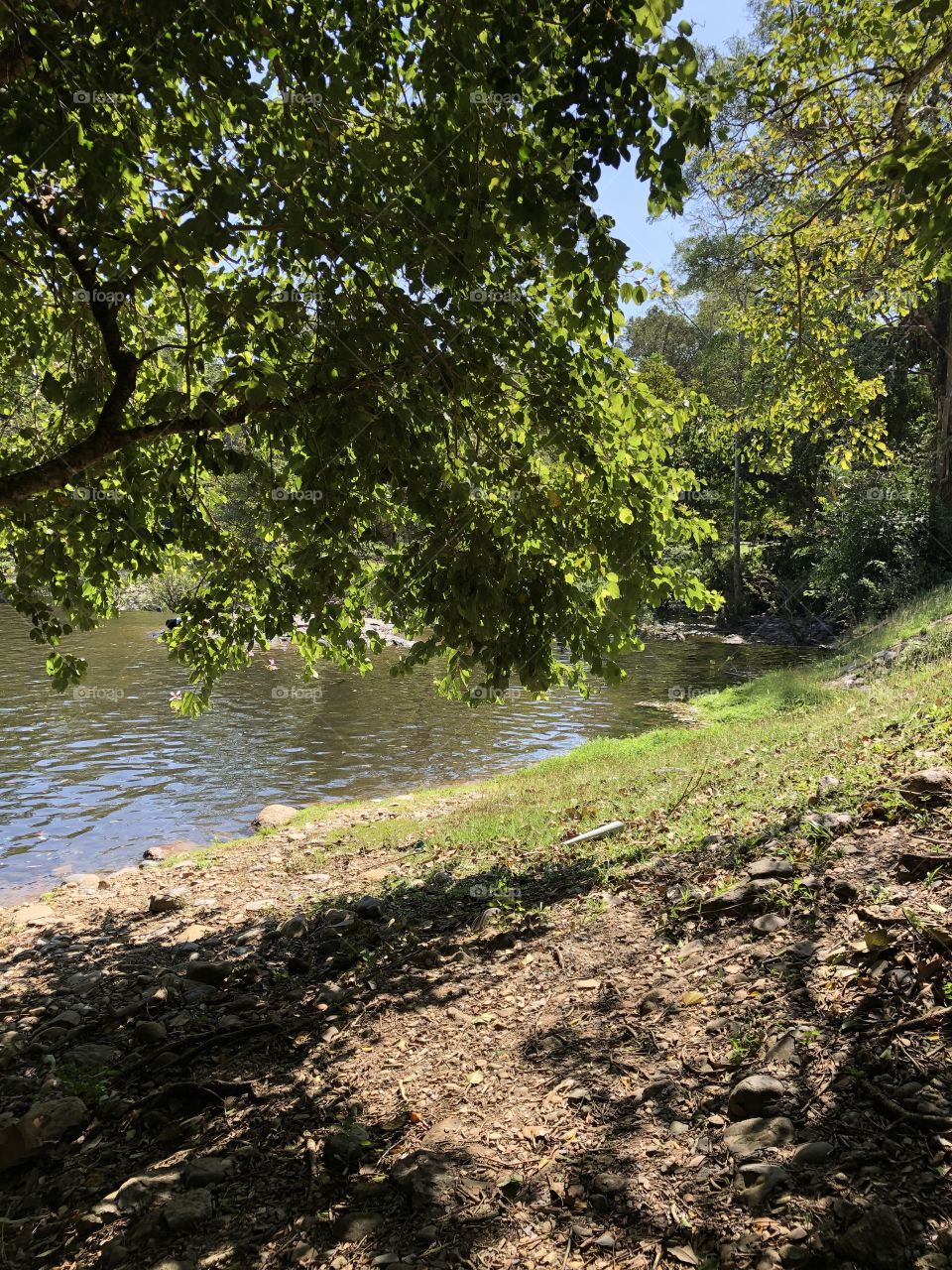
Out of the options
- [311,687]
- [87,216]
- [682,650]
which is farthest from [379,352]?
[682,650]

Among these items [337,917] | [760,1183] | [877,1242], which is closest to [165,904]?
[337,917]

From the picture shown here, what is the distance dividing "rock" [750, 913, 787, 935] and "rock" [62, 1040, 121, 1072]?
377cm

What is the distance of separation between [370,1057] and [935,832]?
3486 millimetres

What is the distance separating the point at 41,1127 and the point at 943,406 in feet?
86.1

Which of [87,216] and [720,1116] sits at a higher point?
[87,216]

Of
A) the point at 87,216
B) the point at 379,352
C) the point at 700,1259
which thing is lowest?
the point at 700,1259

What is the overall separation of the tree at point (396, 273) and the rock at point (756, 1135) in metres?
2.48

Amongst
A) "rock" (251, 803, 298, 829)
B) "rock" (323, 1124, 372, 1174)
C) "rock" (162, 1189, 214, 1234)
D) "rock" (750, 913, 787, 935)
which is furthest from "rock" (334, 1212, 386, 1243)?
"rock" (251, 803, 298, 829)

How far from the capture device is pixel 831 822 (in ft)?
17.3

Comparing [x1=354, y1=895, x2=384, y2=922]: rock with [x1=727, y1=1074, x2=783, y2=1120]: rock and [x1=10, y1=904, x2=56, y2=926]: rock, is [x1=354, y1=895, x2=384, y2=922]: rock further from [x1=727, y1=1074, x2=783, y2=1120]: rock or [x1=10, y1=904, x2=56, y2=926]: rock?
[x1=727, y1=1074, x2=783, y2=1120]: rock

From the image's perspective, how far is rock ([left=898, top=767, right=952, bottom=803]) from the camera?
4.94 m

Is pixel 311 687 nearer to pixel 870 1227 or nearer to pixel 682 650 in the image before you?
pixel 682 650

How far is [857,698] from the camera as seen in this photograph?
1220cm

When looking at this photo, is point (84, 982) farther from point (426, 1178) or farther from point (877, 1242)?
point (877, 1242)
